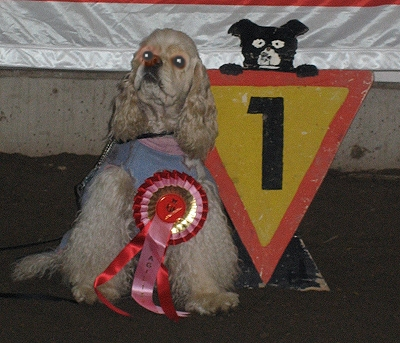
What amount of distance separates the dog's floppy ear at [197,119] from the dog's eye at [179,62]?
3.7 inches

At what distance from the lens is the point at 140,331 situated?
371cm

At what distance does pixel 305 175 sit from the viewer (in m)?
4.16

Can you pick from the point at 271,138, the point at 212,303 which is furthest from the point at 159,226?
the point at 271,138

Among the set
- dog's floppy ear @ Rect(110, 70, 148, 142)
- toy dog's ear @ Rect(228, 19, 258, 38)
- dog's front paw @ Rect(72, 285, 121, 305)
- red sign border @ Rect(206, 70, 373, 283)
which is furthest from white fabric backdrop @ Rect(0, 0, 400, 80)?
dog's front paw @ Rect(72, 285, 121, 305)

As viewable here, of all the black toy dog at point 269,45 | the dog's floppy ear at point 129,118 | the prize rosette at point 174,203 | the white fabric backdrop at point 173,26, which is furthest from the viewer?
the white fabric backdrop at point 173,26

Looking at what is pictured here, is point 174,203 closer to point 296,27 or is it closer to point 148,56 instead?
point 148,56

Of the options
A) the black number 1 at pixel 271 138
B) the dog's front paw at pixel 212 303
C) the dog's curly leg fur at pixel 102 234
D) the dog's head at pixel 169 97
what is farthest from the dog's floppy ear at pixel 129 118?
the dog's front paw at pixel 212 303

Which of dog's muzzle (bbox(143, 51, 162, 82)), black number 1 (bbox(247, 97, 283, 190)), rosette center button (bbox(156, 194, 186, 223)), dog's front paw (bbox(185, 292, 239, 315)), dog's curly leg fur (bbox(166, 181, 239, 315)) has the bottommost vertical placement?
dog's front paw (bbox(185, 292, 239, 315))

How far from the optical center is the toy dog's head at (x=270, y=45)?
4.20m

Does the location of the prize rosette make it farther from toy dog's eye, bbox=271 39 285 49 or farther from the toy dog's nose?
→ toy dog's eye, bbox=271 39 285 49

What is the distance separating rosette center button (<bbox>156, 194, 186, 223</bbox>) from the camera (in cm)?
396

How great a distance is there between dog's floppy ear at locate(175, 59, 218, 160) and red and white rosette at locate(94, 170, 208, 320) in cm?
15

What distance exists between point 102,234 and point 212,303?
629 mm

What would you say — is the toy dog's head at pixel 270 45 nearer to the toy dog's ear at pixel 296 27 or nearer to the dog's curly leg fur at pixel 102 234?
the toy dog's ear at pixel 296 27
